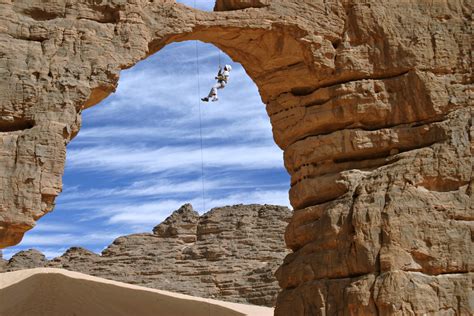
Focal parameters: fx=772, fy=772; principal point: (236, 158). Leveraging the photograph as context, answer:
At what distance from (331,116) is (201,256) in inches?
1300

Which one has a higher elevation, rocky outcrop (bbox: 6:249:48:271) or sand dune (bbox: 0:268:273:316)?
rocky outcrop (bbox: 6:249:48:271)

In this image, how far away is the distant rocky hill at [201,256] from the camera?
43.6m

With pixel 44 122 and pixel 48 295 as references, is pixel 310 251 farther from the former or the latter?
Result: pixel 48 295

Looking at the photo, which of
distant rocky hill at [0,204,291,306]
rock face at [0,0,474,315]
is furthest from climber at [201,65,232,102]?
distant rocky hill at [0,204,291,306]

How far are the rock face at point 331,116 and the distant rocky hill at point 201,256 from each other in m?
27.3

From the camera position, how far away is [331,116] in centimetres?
1540

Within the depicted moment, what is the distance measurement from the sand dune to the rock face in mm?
11474

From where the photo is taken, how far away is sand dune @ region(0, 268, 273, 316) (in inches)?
1000

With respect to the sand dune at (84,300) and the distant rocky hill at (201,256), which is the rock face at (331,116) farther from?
the distant rocky hill at (201,256)

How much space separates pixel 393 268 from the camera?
13.3 metres

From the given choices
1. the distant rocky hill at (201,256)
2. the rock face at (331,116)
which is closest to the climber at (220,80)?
the rock face at (331,116)

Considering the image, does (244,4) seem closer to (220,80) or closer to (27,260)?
(220,80)

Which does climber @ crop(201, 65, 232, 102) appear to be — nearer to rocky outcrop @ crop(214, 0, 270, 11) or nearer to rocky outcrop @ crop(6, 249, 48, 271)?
rocky outcrop @ crop(214, 0, 270, 11)

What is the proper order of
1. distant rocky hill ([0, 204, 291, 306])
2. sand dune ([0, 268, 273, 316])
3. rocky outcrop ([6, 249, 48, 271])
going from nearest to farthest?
1. sand dune ([0, 268, 273, 316])
2. distant rocky hill ([0, 204, 291, 306])
3. rocky outcrop ([6, 249, 48, 271])
